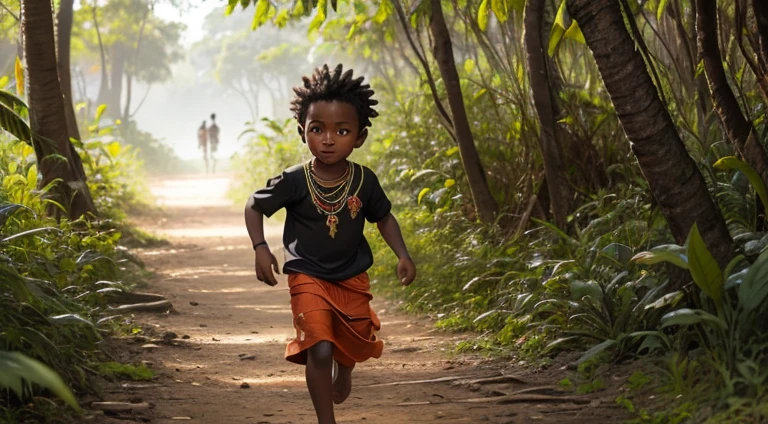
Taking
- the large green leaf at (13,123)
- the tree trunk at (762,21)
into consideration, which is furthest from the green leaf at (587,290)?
the large green leaf at (13,123)

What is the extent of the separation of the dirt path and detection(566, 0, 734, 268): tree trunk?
958 millimetres

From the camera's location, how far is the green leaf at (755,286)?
3.78 m

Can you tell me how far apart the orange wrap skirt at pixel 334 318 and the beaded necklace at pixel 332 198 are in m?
0.25

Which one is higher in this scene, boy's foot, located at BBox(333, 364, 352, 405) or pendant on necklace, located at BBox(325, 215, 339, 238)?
pendant on necklace, located at BBox(325, 215, 339, 238)

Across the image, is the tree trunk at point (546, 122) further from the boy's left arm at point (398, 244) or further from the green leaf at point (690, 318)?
the green leaf at point (690, 318)

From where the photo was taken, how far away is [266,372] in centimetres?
589

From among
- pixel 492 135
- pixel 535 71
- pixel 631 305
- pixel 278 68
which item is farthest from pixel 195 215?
pixel 278 68

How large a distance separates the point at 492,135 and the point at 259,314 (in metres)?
2.83

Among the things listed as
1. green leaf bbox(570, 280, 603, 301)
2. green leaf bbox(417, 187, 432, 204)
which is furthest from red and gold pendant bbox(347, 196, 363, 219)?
green leaf bbox(417, 187, 432, 204)

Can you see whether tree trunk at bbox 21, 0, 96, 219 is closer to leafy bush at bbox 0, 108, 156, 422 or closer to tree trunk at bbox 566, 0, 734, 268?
leafy bush at bbox 0, 108, 156, 422

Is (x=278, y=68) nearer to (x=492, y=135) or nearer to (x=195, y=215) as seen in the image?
(x=195, y=215)

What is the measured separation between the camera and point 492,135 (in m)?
9.29

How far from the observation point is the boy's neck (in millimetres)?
4332

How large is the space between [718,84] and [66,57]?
9032mm
